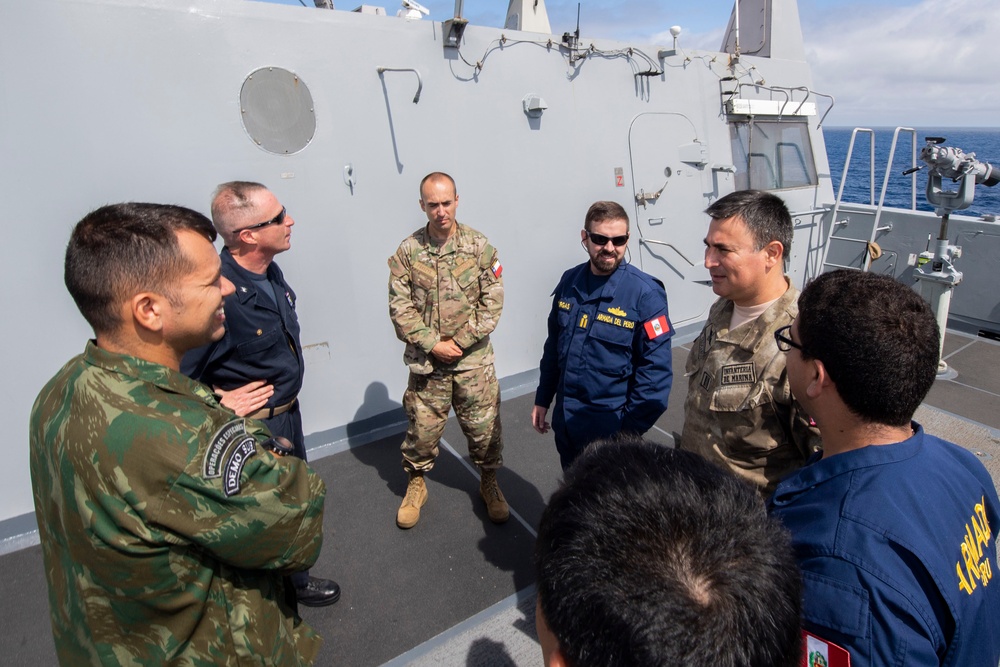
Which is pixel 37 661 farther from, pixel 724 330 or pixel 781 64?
pixel 781 64

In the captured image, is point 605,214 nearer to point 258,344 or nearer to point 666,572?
point 258,344

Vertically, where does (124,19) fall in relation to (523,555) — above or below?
above

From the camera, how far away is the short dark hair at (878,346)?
97 centimetres

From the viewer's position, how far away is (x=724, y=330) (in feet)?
5.62

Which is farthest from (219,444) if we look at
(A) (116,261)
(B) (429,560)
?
(B) (429,560)

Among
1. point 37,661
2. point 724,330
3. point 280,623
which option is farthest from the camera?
point 37,661

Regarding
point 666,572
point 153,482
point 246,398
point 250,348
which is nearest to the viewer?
point 666,572

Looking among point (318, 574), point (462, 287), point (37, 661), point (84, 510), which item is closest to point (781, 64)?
point (462, 287)

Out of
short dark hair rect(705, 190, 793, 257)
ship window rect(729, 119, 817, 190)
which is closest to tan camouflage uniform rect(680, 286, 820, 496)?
short dark hair rect(705, 190, 793, 257)

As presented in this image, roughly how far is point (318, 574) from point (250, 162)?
6.87 ft

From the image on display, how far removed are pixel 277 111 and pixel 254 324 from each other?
5.21ft

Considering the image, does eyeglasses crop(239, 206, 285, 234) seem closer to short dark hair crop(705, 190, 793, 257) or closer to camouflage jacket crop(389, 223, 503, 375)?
camouflage jacket crop(389, 223, 503, 375)

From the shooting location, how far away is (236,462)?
1.05 meters

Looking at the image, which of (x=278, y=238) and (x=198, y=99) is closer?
(x=278, y=238)
